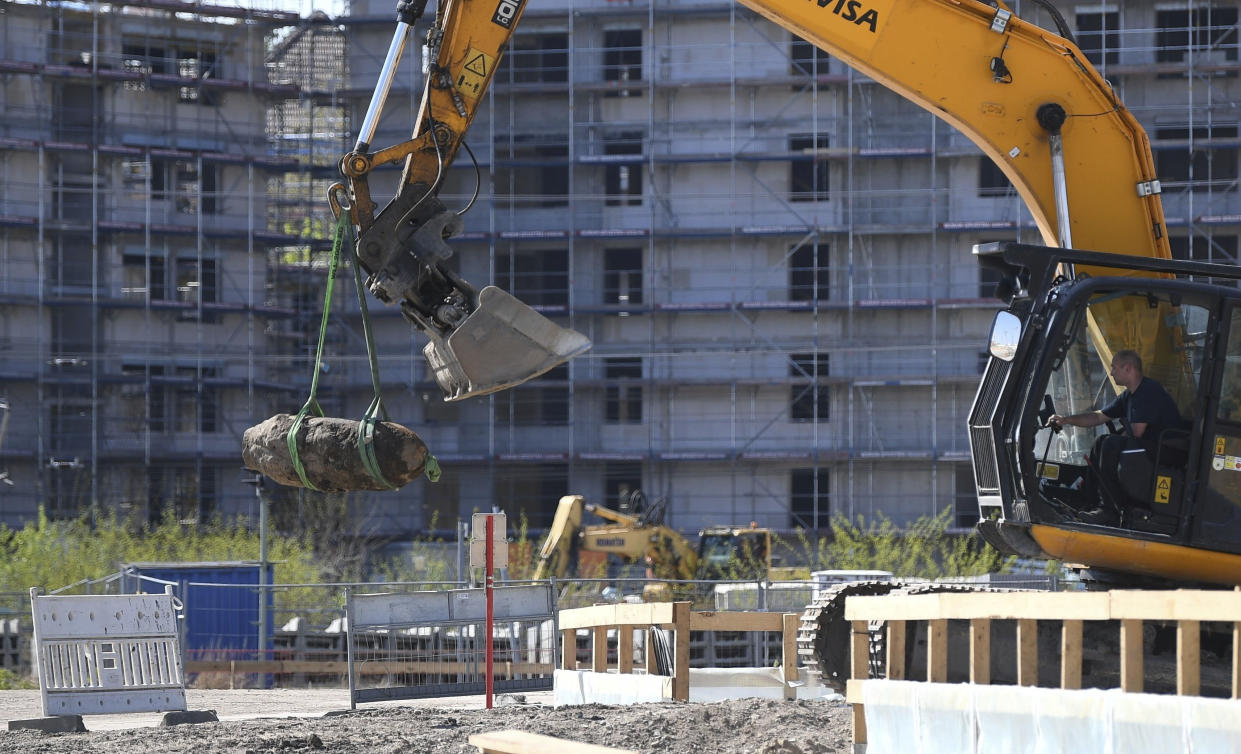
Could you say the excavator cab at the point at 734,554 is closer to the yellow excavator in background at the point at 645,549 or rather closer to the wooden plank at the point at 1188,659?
the yellow excavator in background at the point at 645,549

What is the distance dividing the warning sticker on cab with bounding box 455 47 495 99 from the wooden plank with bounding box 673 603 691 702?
3.87 metres

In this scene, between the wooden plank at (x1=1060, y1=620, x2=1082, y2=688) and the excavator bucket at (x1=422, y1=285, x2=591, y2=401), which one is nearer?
the wooden plank at (x1=1060, y1=620, x2=1082, y2=688)

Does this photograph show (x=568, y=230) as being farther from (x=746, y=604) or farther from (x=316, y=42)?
(x=746, y=604)

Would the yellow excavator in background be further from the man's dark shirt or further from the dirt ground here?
the man's dark shirt

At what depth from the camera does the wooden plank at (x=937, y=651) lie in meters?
8.71

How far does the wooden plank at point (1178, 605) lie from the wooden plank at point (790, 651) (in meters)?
5.74

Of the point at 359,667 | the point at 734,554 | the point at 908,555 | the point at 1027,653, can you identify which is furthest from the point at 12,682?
the point at 908,555

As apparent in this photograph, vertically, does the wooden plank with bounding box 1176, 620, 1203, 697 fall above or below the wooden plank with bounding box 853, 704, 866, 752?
above

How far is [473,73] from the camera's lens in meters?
10.8

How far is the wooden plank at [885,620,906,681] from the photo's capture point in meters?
9.26

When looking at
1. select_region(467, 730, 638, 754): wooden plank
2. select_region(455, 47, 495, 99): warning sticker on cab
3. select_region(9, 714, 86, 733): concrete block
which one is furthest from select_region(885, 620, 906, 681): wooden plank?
select_region(9, 714, 86, 733): concrete block

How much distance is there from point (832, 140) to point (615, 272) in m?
7.03

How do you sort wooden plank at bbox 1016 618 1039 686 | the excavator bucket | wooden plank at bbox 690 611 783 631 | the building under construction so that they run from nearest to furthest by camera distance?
1. wooden plank at bbox 1016 618 1039 686
2. the excavator bucket
3. wooden plank at bbox 690 611 783 631
4. the building under construction

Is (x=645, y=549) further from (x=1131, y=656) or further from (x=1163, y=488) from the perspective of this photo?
(x=1131, y=656)
